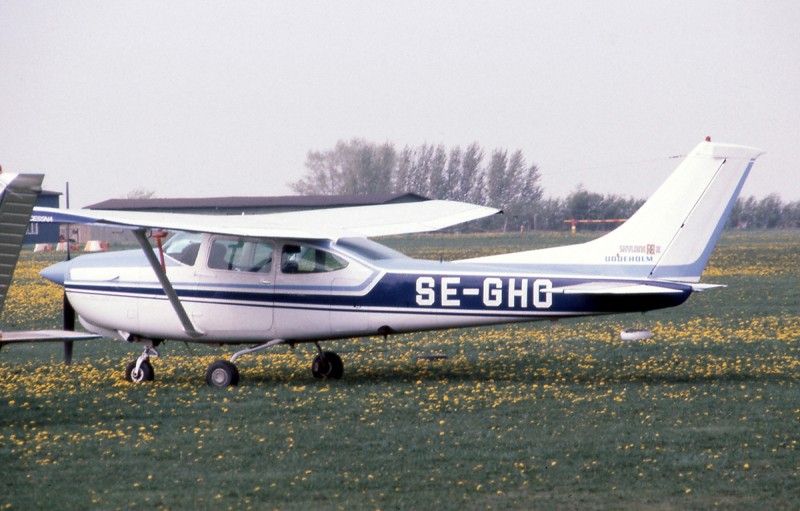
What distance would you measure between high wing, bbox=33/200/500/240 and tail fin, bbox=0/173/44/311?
346 cm

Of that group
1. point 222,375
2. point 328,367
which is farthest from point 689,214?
point 222,375

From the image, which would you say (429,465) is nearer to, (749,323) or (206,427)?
(206,427)

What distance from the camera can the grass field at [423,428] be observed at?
7.68 metres

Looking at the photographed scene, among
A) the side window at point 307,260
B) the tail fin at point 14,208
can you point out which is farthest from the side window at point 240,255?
the tail fin at point 14,208

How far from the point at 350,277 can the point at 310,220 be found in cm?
208

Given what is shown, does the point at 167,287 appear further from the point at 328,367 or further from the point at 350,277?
the point at 328,367

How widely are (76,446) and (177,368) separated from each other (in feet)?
18.8

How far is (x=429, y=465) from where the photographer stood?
853cm

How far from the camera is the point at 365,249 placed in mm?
13578

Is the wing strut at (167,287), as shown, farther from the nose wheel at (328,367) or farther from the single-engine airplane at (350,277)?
the nose wheel at (328,367)

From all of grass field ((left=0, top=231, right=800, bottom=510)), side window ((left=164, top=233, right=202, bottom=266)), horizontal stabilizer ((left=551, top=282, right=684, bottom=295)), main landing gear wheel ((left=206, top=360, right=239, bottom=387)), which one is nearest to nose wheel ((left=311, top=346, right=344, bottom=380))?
grass field ((left=0, top=231, right=800, bottom=510))

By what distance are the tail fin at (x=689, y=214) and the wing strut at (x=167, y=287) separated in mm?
5255

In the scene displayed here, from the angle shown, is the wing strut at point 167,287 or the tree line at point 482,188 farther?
the tree line at point 482,188

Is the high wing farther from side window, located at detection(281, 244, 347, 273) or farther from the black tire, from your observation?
the black tire
